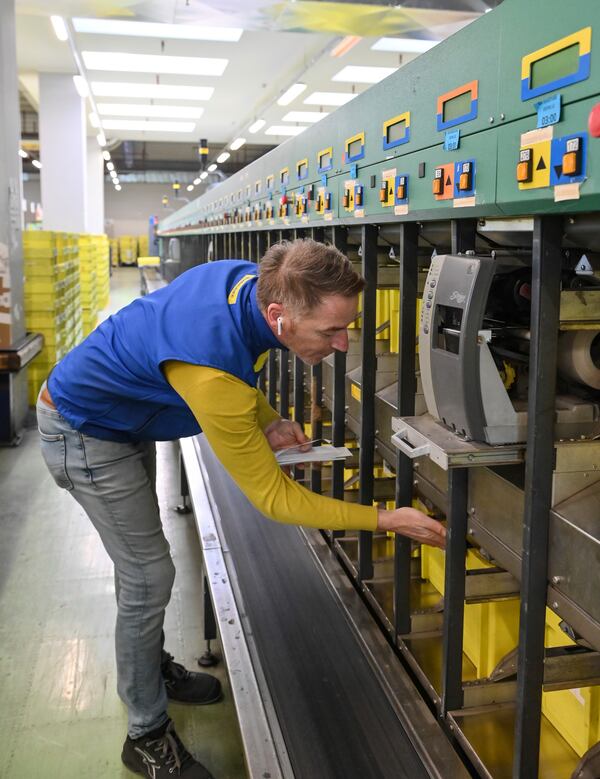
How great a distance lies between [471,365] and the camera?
1.62 m

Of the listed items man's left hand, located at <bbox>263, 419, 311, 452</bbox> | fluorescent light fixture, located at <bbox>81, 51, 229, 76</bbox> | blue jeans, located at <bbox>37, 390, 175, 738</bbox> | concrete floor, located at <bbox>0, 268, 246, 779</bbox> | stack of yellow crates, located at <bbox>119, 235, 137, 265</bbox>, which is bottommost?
concrete floor, located at <bbox>0, 268, 246, 779</bbox>

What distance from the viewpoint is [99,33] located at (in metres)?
10.2

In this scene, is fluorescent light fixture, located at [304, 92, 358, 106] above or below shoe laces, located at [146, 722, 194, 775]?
above

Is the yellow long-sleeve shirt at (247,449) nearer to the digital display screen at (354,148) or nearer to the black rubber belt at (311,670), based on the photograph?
the black rubber belt at (311,670)

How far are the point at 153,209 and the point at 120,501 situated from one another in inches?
1392

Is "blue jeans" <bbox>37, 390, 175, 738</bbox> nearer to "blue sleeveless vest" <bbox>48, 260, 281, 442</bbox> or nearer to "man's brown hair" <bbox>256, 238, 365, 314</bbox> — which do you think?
"blue sleeveless vest" <bbox>48, 260, 281, 442</bbox>

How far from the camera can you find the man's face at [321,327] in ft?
5.93

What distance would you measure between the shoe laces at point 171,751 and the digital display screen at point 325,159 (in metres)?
2.09

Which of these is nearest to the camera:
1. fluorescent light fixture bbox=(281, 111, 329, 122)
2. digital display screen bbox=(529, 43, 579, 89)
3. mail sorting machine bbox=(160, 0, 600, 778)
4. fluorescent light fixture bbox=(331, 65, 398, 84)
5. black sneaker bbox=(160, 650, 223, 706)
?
digital display screen bbox=(529, 43, 579, 89)

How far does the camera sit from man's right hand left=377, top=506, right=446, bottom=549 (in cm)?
192

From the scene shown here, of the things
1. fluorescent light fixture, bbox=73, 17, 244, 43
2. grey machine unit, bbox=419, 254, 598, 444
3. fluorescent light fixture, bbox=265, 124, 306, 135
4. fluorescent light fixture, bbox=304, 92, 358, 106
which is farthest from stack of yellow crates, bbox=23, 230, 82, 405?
fluorescent light fixture, bbox=265, 124, 306, 135

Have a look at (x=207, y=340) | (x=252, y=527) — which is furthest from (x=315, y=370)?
(x=207, y=340)

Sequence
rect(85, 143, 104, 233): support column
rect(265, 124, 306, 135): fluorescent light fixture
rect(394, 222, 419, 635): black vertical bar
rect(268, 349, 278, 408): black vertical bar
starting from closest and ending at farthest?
rect(394, 222, 419, 635): black vertical bar < rect(268, 349, 278, 408): black vertical bar < rect(265, 124, 306, 135): fluorescent light fixture < rect(85, 143, 104, 233): support column

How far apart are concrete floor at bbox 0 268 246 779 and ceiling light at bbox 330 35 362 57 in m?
7.07
